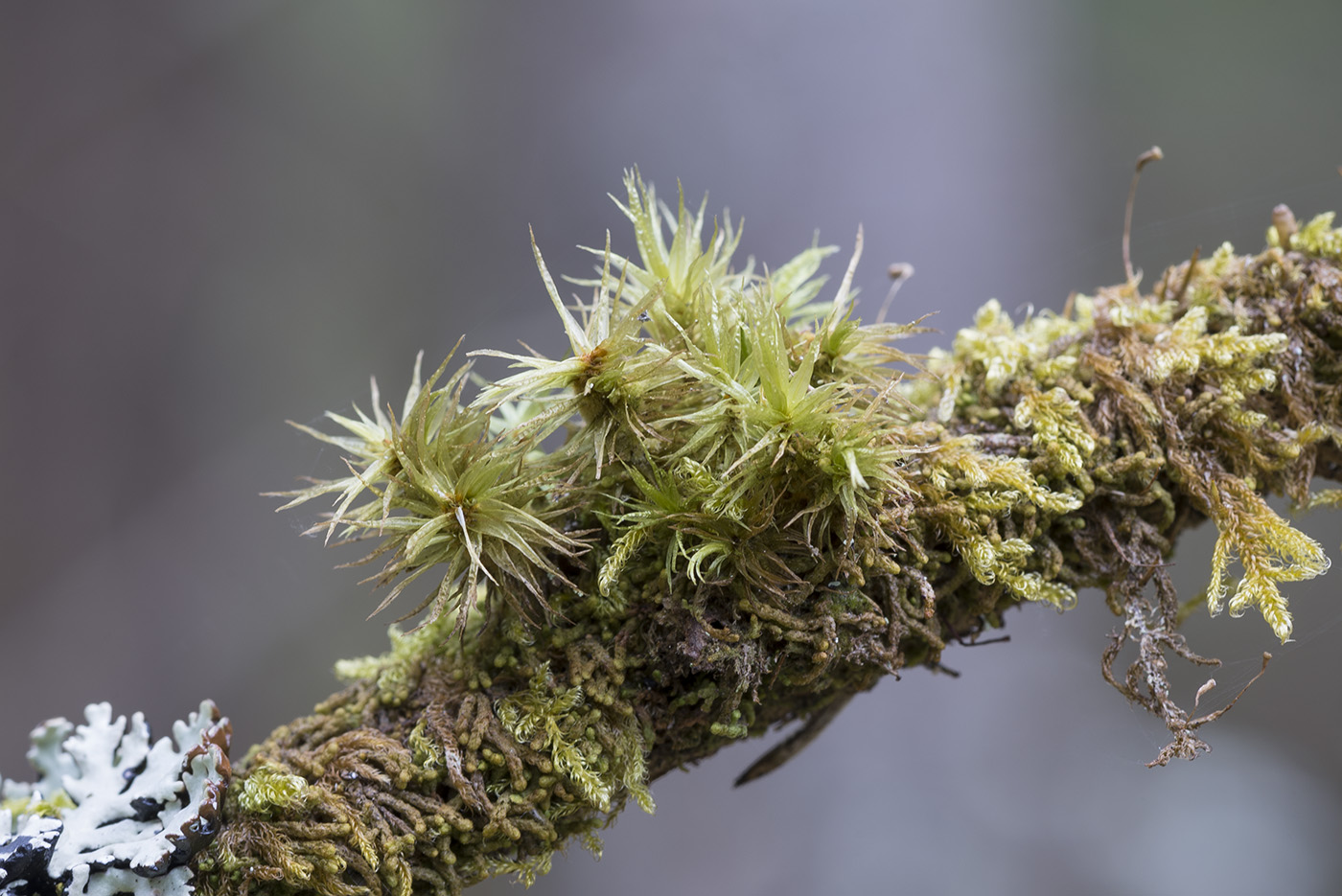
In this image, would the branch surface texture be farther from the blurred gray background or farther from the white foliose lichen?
the blurred gray background

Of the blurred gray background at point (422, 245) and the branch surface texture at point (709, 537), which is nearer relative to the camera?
the branch surface texture at point (709, 537)

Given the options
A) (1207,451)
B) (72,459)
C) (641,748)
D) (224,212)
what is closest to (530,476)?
(641,748)

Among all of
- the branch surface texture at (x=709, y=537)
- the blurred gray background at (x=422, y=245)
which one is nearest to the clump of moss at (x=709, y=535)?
the branch surface texture at (x=709, y=537)

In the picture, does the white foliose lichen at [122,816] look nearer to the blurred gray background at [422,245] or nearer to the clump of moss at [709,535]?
the clump of moss at [709,535]

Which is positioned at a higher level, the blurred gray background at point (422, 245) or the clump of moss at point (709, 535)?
the blurred gray background at point (422, 245)

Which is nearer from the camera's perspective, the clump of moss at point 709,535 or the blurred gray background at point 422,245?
the clump of moss at point 709,535

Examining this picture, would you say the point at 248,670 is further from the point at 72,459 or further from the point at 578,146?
the point at 578,146

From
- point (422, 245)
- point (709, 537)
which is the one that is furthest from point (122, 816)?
point (422, 245)

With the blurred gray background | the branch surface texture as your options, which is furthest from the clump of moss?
the blurred gray background
